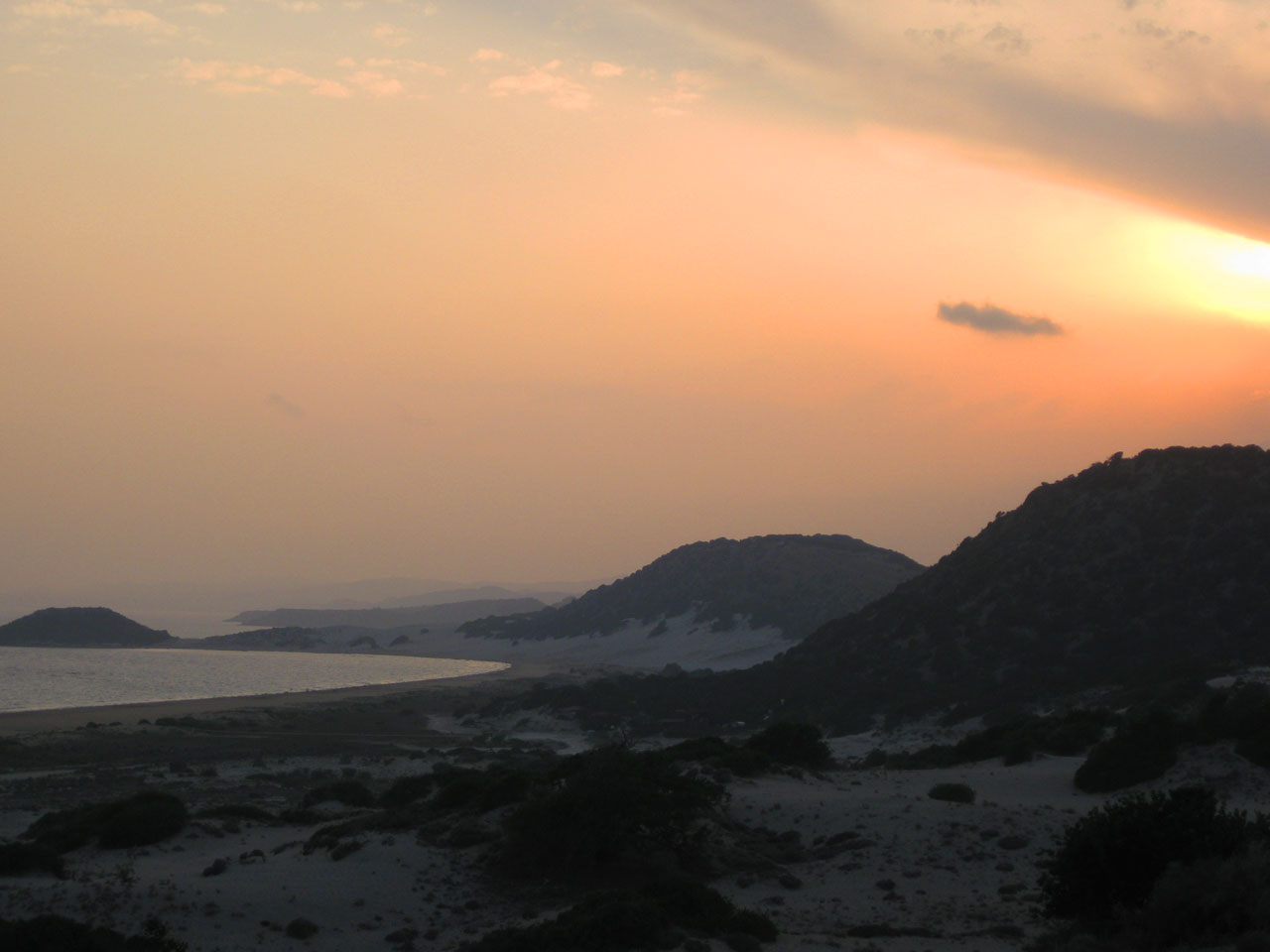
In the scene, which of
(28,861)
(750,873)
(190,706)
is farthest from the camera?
(190,706)

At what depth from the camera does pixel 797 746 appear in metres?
35.1

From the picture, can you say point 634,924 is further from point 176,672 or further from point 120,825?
point 176,672

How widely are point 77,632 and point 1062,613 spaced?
161 m

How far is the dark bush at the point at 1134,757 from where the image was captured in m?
29.0

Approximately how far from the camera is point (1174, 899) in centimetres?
1547

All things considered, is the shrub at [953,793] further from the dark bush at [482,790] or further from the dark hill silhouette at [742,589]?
the dark hill silhouette at [742,589]

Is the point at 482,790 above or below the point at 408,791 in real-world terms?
above

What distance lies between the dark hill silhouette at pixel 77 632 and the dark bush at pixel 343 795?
5900 inches

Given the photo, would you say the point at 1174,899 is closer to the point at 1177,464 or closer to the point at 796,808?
the point at 796,808

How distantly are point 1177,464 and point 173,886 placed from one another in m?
62.5

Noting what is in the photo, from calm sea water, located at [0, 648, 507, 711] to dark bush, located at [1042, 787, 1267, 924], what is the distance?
6774cm

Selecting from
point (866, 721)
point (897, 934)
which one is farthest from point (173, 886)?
point (866, 721)

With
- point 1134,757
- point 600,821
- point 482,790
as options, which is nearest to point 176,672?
point 482,790

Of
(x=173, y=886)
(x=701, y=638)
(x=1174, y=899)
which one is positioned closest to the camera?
(x=1174, y=899)
